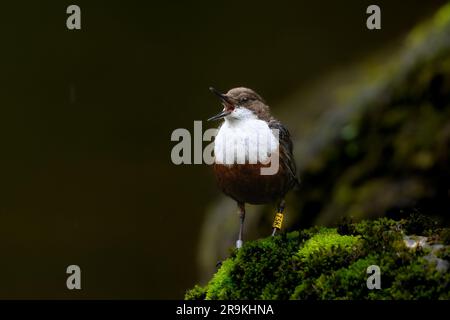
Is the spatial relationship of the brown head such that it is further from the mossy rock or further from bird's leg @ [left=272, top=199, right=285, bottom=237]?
the mossy rock

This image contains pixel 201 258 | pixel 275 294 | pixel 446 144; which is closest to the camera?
pixel 275 294

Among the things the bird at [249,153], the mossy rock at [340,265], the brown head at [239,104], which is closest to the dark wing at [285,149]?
the bird at [249,153]

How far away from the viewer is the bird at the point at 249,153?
405cm

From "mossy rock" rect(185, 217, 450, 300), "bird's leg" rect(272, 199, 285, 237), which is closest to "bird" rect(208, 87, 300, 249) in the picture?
"bird's leg" rect(272, 199, 285, 237)

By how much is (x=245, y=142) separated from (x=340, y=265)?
2.97ft

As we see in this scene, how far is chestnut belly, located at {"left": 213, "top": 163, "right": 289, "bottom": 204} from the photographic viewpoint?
4035 millimetres

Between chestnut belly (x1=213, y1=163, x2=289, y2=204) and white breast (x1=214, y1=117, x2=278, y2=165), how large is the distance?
4 centimetres

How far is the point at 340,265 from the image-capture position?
359cm

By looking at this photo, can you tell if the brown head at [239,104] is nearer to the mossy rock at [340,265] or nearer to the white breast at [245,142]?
the white breast at [245,142]

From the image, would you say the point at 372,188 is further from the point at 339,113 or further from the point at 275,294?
the point at 275,294

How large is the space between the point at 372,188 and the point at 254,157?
87.1 inches
